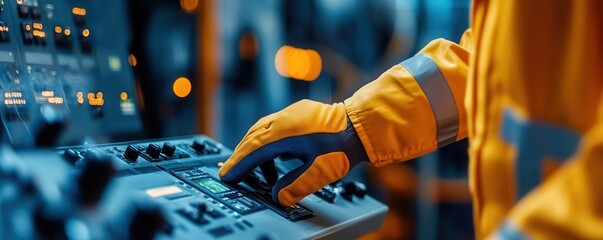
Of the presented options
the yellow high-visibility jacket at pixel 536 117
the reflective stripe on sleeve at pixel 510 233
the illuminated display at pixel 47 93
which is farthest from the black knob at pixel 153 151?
the reflective stripe on sleeve at pixel 510 233

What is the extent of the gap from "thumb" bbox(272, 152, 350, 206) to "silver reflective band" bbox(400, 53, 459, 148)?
0.24 metres

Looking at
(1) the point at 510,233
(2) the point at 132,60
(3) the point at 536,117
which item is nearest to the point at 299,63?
(2) the point at 132,60

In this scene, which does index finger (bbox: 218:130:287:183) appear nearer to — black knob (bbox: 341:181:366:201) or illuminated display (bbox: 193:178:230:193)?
illuminated display (bbox: 193:178:230:193)

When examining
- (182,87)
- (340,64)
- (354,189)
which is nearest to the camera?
(354,189)

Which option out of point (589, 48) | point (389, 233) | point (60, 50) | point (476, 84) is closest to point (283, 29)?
point (389, 233)

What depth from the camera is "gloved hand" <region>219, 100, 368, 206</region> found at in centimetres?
120

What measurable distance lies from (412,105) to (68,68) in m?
0.83

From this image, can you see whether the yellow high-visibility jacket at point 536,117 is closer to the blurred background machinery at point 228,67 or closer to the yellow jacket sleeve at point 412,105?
the yellow jacket sleeve at point 412,105

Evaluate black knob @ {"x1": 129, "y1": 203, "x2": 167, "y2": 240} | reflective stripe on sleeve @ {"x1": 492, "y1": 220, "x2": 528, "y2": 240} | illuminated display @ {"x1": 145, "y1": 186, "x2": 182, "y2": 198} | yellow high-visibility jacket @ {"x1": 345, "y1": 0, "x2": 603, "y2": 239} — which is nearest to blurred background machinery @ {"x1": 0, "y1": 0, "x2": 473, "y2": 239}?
illuminated display @ {"x1": 145, "y1": 186, "x2": 182, "y2": 198}

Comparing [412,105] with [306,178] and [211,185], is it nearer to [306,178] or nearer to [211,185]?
[306,178]

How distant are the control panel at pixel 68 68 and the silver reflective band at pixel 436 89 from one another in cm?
76

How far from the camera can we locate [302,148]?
1.20 metres

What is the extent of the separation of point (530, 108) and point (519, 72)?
0.05 meters

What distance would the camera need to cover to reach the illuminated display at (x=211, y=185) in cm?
118
